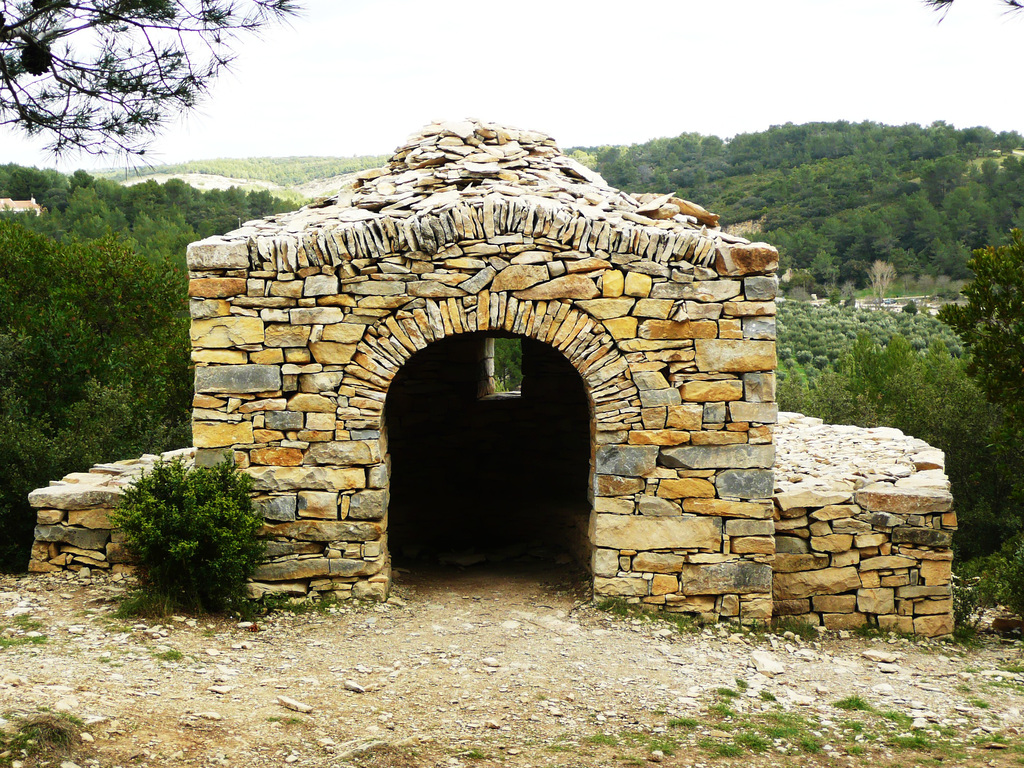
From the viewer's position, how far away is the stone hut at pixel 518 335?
6.57 meters

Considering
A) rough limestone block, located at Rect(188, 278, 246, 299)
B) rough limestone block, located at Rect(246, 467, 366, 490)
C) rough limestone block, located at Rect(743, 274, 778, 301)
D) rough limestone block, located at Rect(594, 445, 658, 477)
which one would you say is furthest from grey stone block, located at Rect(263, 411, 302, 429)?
rough limestone block, located at Rect(743, 274, 778, 301)

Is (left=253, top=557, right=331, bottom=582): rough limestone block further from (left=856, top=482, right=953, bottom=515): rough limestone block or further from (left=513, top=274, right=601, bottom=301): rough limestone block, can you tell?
(left=856, top=482, right=953, bottom=515): rough limestone block

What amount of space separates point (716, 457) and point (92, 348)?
43.4 feet

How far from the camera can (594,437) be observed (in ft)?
22.6

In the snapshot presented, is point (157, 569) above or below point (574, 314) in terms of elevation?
below

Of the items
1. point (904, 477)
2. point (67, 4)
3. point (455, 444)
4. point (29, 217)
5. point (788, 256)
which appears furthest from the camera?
point (788, 256)

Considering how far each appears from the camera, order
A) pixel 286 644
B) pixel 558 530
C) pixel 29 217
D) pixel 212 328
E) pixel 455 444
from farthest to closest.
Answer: pixel 29 217 < pixel 455 444 < pixel 558 530 < pixel 212 328 < pixel 286 644

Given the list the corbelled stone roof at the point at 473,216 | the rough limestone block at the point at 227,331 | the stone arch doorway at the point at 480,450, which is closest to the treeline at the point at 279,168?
the stone arch doorway at the point at 480,450

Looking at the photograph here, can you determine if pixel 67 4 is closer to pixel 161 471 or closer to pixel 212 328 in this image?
pixel 212 328

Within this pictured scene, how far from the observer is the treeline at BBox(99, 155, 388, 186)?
57.2 meters

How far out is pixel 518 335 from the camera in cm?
673

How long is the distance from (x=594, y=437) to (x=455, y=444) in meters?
4.17

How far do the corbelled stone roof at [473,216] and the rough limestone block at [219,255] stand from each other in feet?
0.28

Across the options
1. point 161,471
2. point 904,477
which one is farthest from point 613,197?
point 161,471
